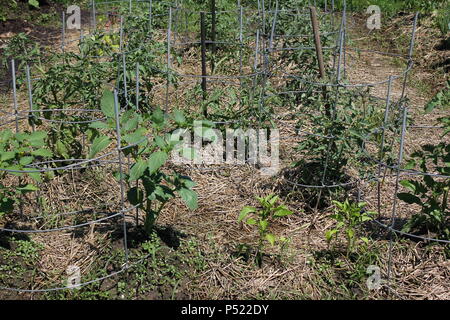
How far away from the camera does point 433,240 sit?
348cm

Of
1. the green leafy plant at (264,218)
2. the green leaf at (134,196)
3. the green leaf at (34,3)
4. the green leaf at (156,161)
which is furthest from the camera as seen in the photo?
the green leaf at (34,3)

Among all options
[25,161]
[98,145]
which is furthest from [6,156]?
[98,145]

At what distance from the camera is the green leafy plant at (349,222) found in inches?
135

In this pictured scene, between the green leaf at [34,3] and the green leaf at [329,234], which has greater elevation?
the green leaf at [34,3]

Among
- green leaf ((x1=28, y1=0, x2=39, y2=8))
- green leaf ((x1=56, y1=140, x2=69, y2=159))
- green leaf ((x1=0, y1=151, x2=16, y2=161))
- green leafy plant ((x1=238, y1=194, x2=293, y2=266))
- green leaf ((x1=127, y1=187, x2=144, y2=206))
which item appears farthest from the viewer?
green leaf ((x1=28, y1=0, x2=39, y2=8))

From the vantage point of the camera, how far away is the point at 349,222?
3564 millimetres

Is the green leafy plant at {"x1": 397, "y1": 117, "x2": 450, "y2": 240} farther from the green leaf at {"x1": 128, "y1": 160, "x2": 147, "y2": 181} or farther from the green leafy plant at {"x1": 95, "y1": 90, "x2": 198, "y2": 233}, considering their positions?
the green leaf at {"x1": 128, "y1": 160, "x2": 147, "y2": 181}

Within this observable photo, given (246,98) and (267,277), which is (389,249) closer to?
(267,277)

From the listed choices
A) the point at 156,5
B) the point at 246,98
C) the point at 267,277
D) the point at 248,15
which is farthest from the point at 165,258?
the point at 248,15

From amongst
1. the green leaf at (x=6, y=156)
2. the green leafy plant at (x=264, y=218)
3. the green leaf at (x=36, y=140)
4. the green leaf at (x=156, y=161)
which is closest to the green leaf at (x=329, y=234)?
the green leafy plant at (x=264, y=218)

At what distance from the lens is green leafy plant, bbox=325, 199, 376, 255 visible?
343cm

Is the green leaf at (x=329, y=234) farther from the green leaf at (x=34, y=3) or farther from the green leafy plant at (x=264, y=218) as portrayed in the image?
the green leaf at (x=34, y=3)

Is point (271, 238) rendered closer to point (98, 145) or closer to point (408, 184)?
point (408, 184)

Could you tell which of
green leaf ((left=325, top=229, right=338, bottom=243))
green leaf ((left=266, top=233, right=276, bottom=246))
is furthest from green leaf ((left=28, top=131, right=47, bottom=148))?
green leaf ((left=325, top=229, right=338, bottom=243))
